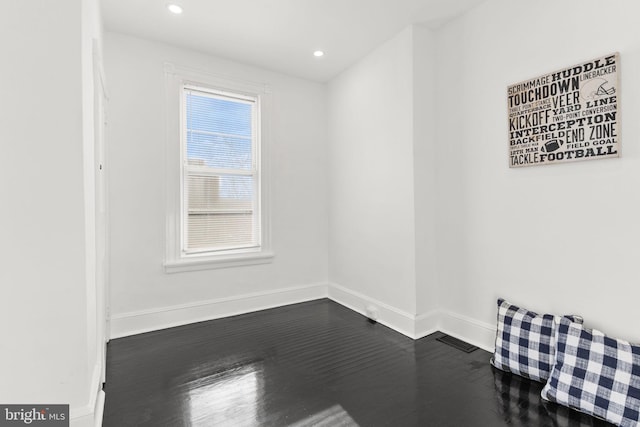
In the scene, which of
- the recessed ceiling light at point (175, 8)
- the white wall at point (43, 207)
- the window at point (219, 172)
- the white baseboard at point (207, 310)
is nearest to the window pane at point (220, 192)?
the window at point (219, 172)

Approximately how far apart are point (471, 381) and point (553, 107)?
1.88 m

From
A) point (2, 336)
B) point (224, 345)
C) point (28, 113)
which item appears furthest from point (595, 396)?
point (28, 113)

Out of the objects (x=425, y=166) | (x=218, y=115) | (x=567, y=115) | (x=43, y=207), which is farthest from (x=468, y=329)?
(x=218, y=115)

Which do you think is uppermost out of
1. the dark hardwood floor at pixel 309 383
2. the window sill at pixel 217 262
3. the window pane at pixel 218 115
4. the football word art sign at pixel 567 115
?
the window pane at pixel 218 115

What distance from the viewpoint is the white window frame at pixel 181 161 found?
10.2 feet

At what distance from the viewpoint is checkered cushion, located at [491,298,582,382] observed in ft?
6.58

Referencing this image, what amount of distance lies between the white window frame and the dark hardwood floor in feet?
2.20

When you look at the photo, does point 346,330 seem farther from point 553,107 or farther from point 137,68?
point 137,68

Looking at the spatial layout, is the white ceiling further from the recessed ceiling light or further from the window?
the window

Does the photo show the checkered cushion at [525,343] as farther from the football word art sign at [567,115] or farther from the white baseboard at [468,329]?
the football word art sign at [567,115]

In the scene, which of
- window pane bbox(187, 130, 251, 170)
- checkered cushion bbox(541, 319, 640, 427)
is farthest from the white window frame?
checkered cushion bbox(541, 319, 640, 427)

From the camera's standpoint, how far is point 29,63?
4.19 feet

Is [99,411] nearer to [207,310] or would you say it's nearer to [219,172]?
[207,310]

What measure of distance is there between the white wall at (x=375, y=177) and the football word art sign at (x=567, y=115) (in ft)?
2.72
